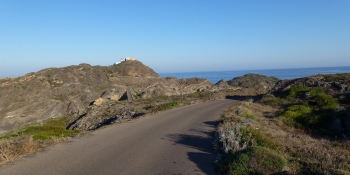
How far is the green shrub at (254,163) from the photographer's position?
566 centimetres

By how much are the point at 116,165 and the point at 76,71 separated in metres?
41.5

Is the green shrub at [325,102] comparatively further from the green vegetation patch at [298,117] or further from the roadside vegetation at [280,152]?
the roadside vegetation at [280,152]

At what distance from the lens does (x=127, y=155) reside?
7383mm

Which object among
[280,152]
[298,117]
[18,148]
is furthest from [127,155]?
[298,117]

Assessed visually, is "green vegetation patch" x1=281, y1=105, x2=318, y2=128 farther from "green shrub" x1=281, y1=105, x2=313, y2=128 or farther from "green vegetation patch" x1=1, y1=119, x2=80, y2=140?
"green vegetation patch" x1=1, y1=119, x2=80, y2=140

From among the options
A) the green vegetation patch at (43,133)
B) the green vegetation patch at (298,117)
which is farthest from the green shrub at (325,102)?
the green vegetation patch at (43,133)

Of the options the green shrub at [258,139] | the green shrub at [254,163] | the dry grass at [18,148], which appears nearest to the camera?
the green shrub at [254,163]

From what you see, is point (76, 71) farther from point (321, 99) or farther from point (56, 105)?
point (321, 99)

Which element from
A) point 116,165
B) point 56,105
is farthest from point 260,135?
point 56,105

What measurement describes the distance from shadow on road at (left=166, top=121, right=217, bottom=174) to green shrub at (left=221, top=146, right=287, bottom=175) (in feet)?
1.46

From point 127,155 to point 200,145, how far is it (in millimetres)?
2272

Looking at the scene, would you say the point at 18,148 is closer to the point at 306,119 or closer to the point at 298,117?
the point at 306,119

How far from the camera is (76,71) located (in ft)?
149

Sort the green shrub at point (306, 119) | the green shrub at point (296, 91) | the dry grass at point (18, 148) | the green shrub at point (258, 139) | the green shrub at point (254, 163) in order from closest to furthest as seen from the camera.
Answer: the green shrub at point (254, 163), the dry grass at point (18, 148), the green shrub at point (258, 139), the green shrub at point (306, 119), the green shrub at point (296, 91)
